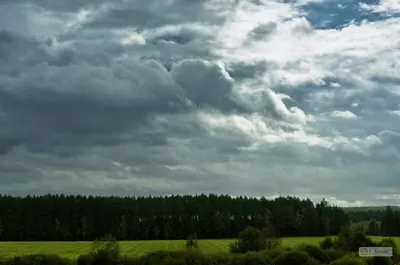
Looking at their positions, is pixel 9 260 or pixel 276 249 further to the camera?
pixel 276 249

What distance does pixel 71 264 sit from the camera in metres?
110

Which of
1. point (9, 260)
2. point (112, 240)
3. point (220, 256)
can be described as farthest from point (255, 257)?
point (9, 260)

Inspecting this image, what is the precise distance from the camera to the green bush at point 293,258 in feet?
354

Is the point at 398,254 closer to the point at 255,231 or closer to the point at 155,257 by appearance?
the point at 255,231

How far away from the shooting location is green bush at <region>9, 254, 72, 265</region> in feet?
352

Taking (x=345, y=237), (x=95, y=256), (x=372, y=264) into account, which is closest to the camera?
(x=372, y=264)

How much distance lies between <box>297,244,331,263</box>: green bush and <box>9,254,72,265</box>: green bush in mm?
47517

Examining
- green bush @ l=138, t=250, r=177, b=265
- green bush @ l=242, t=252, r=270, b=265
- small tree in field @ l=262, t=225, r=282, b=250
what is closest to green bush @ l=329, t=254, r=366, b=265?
green bush @ l=242, t=252, r=270, b=265

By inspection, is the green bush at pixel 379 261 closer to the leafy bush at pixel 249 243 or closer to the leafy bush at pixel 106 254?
the leafy bush at pixel 249 243

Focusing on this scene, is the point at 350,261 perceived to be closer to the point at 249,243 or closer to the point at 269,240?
the point at 249,243

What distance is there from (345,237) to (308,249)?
60.9 ft

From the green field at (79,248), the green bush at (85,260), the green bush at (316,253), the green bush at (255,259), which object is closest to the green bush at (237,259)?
the green bush at (255,259)

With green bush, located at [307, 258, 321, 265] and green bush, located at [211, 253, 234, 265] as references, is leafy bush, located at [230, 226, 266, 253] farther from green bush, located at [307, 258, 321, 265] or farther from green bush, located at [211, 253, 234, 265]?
green bush, located at [307, 258, 321, 265]

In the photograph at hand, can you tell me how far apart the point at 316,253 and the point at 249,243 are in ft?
62.2
